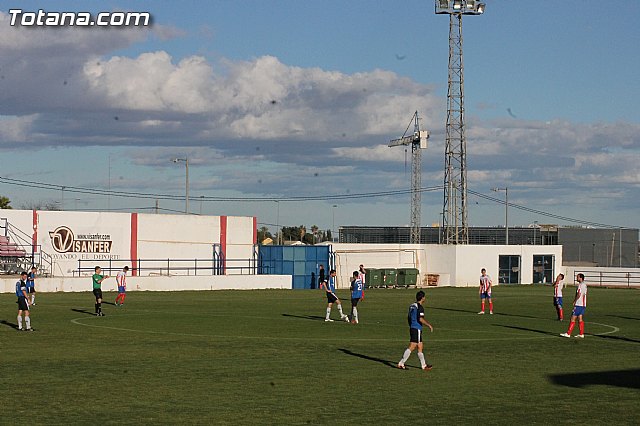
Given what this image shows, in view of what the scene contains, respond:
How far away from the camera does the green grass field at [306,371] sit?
674 inches

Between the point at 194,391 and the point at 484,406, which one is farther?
the point at 194,391

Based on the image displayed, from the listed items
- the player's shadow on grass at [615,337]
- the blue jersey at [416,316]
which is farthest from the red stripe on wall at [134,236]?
Answer: the blue jersey at [416,316]

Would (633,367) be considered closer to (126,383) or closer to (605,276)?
(126,383)

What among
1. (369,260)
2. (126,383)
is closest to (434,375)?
(126,383)

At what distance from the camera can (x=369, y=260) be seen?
81.9 m

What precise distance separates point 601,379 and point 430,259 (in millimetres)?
62719

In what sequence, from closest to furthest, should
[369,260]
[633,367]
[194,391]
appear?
[194,391], [633,367], [369,260]

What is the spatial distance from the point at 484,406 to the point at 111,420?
6.94 metres

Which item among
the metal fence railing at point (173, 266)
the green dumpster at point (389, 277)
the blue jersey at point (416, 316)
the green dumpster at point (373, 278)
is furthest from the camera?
the green dumpster at point (389, 277)

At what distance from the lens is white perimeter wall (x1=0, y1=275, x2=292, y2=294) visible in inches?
2346

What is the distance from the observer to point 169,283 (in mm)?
65125

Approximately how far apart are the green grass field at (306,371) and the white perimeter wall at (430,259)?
1549 inches

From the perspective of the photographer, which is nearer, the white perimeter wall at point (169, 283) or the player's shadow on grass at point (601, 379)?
the player's shadow on grass at point (601, 379)

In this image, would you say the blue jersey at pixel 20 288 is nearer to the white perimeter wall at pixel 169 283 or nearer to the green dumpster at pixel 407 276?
the white perimeter wall at pixel 169 283
